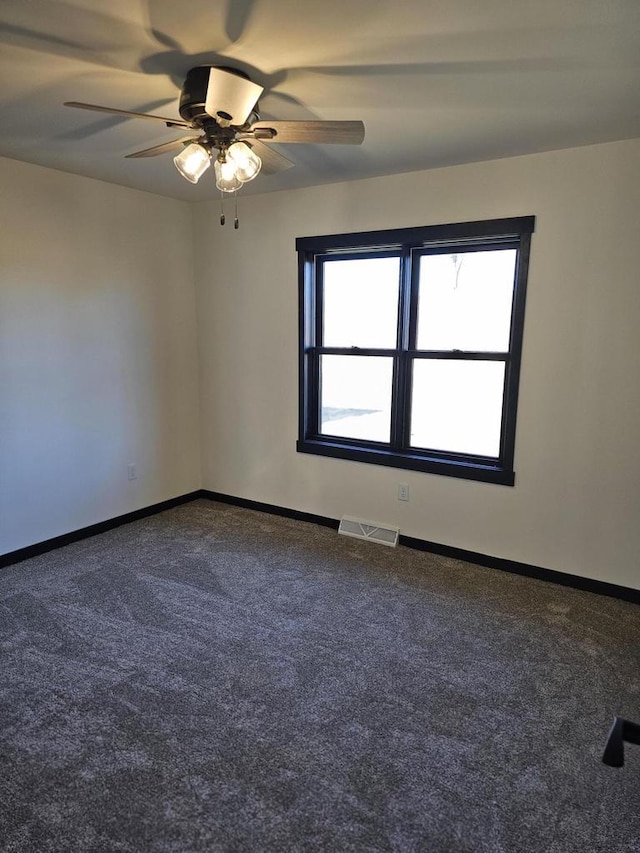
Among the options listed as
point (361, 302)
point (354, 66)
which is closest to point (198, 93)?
point (354, 66)

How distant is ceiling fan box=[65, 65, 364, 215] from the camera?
5.73 feet

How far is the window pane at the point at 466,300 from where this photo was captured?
3197 mm

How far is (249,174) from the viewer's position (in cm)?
209

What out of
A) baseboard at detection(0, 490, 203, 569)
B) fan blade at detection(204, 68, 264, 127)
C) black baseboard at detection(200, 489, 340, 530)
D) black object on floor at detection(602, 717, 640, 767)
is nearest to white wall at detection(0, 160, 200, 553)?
baseboard at detection(0, 490, 203, 569)

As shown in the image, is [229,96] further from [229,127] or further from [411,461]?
[411,461]

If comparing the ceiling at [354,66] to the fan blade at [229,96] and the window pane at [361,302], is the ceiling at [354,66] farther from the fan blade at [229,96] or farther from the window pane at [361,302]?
the window pane at [361,302]

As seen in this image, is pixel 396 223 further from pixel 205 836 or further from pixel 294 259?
pixel 205 836

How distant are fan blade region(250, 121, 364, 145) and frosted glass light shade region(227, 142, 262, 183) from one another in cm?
7

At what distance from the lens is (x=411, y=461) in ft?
11.6

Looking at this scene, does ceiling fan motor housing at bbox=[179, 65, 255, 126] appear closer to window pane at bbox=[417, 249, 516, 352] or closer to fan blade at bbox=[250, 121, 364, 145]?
fan blade at bbox=[250, 121, 364, 145]

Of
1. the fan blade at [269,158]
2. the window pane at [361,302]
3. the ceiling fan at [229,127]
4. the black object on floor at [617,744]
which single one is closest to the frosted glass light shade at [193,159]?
the ceiling fan at [229,127]

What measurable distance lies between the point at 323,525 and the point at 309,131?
2.81 metres

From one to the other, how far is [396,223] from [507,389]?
130 cm

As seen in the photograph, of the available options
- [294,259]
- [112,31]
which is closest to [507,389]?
[294,259]
